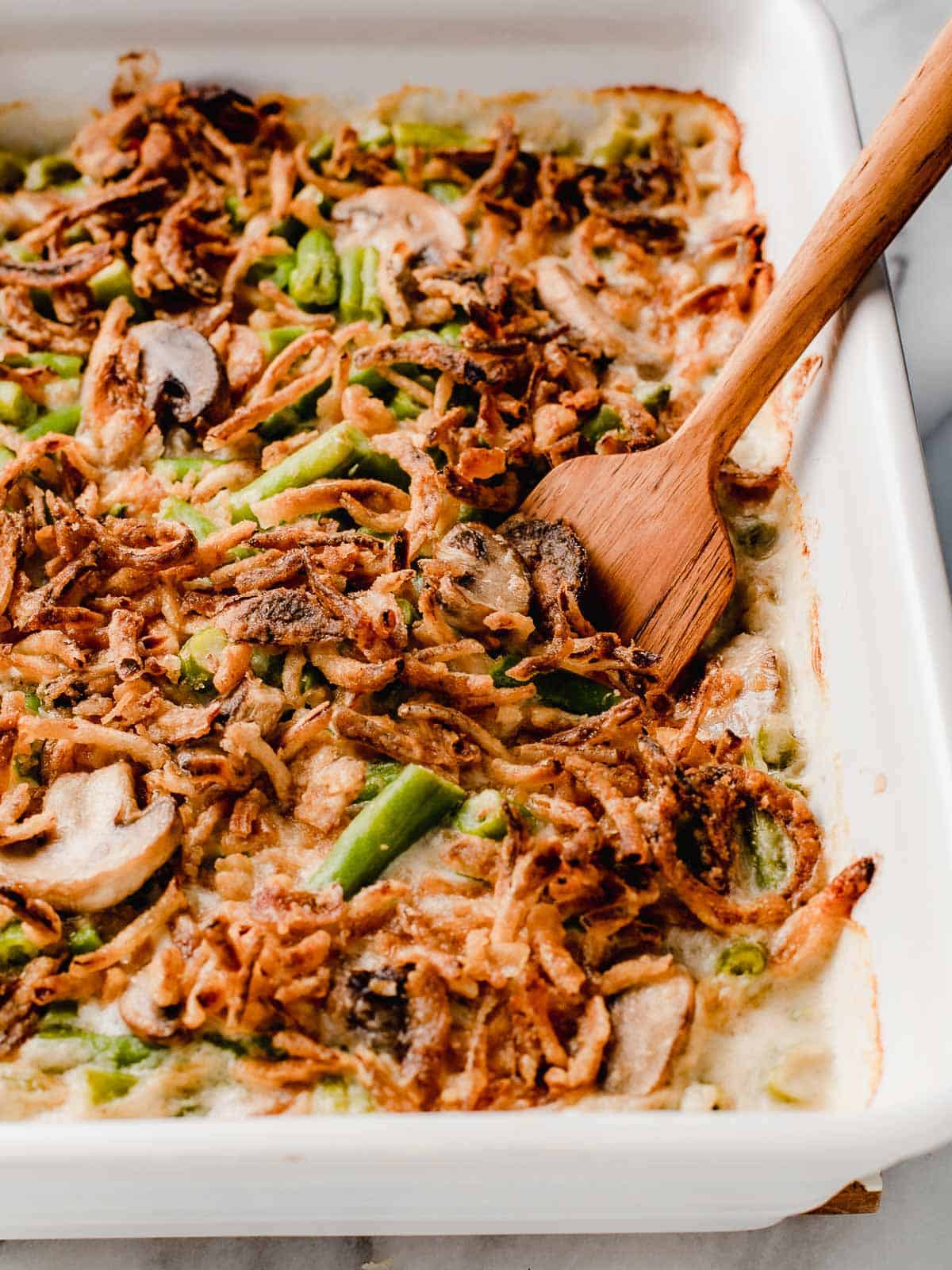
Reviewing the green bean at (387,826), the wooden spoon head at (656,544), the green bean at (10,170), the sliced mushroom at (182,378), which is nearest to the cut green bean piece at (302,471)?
the sliced mushroom at (182,378)

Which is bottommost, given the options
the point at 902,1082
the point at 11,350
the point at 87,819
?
the point at 902,1082

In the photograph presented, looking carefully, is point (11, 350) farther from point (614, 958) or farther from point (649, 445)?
point (614, 958)

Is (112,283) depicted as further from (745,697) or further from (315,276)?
(745,697)

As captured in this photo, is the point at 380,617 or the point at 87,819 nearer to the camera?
the point at 87,819

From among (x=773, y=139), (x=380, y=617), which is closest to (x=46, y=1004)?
(x=380, y=617)

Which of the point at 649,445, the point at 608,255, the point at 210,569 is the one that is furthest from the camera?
the point at 608,255

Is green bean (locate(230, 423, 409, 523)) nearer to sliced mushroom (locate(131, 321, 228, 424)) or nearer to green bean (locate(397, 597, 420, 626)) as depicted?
sliced mushroom (locate(131, 321, 228, 424))
